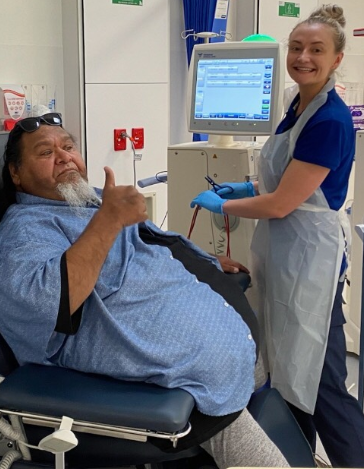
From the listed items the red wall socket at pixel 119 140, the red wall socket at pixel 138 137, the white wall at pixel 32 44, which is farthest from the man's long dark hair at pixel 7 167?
the red wall socket at pixel 138 137

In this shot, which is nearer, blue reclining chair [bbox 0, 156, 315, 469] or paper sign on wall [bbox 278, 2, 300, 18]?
blue reclining chair [bbox 0, 156, 315, 469]

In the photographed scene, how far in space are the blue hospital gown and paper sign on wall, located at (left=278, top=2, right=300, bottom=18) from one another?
3.10m

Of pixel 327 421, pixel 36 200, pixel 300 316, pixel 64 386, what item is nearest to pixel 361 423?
pixel 327 421

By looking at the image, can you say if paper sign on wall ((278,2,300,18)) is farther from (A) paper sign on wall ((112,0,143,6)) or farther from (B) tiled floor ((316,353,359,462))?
(B) tiled floor ((316,353,359,462))

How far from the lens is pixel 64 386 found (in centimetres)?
145

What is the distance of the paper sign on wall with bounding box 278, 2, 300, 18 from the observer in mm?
4293

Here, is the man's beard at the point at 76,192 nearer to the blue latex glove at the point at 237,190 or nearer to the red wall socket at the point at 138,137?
the blue latex glove at the point at 237,190

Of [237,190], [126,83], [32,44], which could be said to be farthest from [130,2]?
[237,190]

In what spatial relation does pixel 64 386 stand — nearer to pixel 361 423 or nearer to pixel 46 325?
pixel 46 325

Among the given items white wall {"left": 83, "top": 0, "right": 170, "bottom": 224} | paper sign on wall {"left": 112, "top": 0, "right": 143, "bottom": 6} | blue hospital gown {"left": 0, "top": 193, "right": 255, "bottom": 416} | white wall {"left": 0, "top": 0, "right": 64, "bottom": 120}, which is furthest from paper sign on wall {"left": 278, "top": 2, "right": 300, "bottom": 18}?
blue hospital gown {"left": 0, "top": 193, "right": 255, "bottom": 416}

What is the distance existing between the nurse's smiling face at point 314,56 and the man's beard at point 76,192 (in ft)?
2.44

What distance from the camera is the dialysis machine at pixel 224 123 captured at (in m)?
2.33

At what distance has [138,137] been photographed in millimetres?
3568

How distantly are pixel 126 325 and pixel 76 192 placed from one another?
1.54ft
